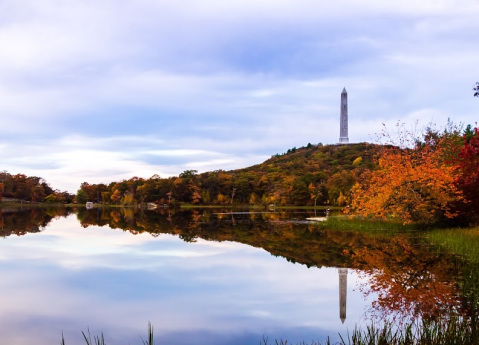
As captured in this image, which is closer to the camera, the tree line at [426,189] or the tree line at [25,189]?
the tree line at [426,189]

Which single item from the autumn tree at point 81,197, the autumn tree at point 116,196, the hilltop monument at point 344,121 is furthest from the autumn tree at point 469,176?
the autumn tree at point 81,197

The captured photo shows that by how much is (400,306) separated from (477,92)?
9.83 meters

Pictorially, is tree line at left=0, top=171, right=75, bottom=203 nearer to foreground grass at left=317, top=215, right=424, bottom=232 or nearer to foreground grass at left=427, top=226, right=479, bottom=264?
foreground grass at left=317, top=215, right=424, bottom=232

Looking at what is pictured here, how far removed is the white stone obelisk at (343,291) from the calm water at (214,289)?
0.18 ft

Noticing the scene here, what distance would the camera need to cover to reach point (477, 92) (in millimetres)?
14898

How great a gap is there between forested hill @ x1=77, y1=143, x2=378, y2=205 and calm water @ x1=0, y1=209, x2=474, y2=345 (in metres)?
49.4

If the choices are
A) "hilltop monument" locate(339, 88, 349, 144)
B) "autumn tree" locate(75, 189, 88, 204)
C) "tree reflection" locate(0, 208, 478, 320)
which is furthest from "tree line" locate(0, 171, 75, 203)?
"tree reflection" locate(0, 208, 478, 320)

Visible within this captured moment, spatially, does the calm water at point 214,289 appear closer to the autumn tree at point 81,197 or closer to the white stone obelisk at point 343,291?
the white stone obelisk at point 343,291

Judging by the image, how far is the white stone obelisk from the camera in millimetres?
8481

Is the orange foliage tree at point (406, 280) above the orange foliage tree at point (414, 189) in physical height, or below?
below

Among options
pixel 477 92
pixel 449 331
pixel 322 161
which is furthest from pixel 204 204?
pixel 449 331

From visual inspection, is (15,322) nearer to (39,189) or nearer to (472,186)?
(472,186)

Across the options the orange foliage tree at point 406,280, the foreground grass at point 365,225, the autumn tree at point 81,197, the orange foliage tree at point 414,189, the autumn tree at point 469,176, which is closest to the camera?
the orange foliage tree at point 406,280

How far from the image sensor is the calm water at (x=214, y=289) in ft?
25.0
